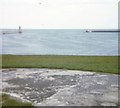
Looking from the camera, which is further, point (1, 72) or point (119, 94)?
point (1, 72)

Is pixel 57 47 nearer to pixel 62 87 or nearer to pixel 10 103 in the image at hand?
pixel 62 87

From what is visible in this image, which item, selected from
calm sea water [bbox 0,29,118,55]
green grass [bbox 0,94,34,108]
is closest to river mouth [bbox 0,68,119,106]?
green grass [bbox 0,94,34,108]

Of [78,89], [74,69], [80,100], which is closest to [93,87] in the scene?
[78,89]

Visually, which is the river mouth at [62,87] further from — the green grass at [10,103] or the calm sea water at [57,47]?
the calm sea water at [57,47]

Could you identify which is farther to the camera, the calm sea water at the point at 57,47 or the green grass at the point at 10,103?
the calm sea water at the point at 57,47

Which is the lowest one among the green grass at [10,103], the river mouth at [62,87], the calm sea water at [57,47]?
the green grass at [10,103]

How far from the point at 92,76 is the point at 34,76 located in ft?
8.07

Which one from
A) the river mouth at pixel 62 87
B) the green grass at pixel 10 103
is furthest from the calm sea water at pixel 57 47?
the green grass at pixel 10 103

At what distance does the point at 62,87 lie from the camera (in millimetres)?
8945

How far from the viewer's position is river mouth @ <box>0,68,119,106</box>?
24.0ft

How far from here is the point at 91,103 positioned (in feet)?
23.2

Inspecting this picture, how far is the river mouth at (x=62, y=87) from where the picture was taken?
24.0 ft

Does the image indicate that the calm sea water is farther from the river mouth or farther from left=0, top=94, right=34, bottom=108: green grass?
left=0, top=94, right=34, bottom=108: green grass

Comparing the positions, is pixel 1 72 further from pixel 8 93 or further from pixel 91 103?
pixel 91 103
